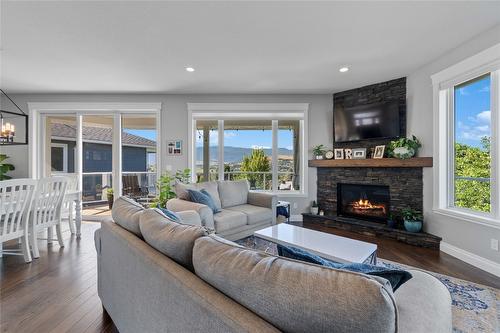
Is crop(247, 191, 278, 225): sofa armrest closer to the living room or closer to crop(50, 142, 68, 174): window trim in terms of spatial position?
the living room

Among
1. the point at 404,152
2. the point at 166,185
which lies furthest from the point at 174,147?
the point at 404,152

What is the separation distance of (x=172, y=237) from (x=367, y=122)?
400 cm

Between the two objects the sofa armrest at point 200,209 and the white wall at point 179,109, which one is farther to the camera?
the white wall at point 179,109

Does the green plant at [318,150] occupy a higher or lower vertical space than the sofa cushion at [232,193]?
higher

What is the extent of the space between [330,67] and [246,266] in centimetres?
336

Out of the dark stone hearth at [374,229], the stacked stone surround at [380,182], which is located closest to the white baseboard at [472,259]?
the dark stone hearth at [374,229]

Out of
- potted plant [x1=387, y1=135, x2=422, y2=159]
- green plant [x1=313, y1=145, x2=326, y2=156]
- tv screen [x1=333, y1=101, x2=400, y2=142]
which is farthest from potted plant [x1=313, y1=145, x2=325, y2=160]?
potted plant [x1=387, y1=135, x2=422, y2=159]

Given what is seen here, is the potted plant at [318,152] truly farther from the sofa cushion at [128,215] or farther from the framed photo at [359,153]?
the sofa cushion at [128,215]

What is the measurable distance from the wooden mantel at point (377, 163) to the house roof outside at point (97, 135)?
3.46 m

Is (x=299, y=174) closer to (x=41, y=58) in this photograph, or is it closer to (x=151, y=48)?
(x=151, y=48)

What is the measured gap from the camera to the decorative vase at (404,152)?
347 cm

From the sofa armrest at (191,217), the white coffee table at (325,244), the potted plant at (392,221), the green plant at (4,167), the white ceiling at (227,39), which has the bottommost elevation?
the potted plant at (392,221)

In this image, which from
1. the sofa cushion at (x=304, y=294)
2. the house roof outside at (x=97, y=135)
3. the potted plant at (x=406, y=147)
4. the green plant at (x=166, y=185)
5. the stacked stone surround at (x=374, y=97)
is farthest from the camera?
the house roof outside at (x=97, y=135)

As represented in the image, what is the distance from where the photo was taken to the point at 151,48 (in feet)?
9.28
